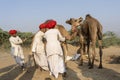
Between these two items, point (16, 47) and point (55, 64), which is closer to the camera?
point (55, 64)

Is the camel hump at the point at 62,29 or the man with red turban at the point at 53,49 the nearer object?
the man with red turban at the point at 53,49

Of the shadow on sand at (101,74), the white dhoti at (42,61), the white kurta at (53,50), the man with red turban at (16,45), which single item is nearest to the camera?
the white kurta at (53,50)

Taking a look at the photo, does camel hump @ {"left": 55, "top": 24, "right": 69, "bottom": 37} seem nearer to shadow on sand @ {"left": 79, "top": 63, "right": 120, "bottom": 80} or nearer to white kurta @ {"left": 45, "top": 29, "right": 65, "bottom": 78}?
shadow on sand @ {"left": 79, "top": 63, "right": 120, "bottom": 80}

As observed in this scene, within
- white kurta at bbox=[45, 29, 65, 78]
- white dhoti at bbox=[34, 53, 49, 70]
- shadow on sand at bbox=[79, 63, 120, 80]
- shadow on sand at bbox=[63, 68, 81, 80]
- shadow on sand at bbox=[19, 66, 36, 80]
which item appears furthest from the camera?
white dhoti at bbox=[34, 53, 49, 70]

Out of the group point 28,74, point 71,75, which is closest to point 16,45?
point 28,74

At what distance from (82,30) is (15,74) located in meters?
3.65

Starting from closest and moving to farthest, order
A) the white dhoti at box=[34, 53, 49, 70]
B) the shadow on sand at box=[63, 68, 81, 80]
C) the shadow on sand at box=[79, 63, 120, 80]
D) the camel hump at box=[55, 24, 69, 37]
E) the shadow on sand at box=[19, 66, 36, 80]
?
1. the shadow on sand at box=[79, 63, 120, 80]
2. the shadow on sand at box=[63, 68, 81, 80]
3. the shadow on sand at box=[19, 66, 36, 80]
4. the white dhoti at box=[34, 53, 49, 70]
5. the camel hump at box=[55, 24, 69, 37]

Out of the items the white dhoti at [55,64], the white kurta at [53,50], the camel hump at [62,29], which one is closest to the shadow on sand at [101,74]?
the camel hump at [62,29]

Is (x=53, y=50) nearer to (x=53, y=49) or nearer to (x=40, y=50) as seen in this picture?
(x=53, y=49)

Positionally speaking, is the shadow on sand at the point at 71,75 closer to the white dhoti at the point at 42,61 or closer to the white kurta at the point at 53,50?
the white dhoti at the point at 42,61

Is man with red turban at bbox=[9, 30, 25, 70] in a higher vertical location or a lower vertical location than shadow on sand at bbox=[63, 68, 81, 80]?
higher

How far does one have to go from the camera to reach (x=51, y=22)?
992 centimetres

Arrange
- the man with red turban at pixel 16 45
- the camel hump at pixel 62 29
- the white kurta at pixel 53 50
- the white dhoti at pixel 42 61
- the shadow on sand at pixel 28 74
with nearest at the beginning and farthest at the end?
the white kurta at pixel 53 50 < the shadow on sand at pixel 28 74 < the white dhoti at pixel 42 61 < the camel hump at pixel 62 29 < the man with red turban at pixel 16 45

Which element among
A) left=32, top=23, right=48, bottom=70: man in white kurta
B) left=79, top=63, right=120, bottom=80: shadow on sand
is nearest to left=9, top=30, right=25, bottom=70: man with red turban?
left=32, top=23, right=48, bottom=70: man in white kurta
